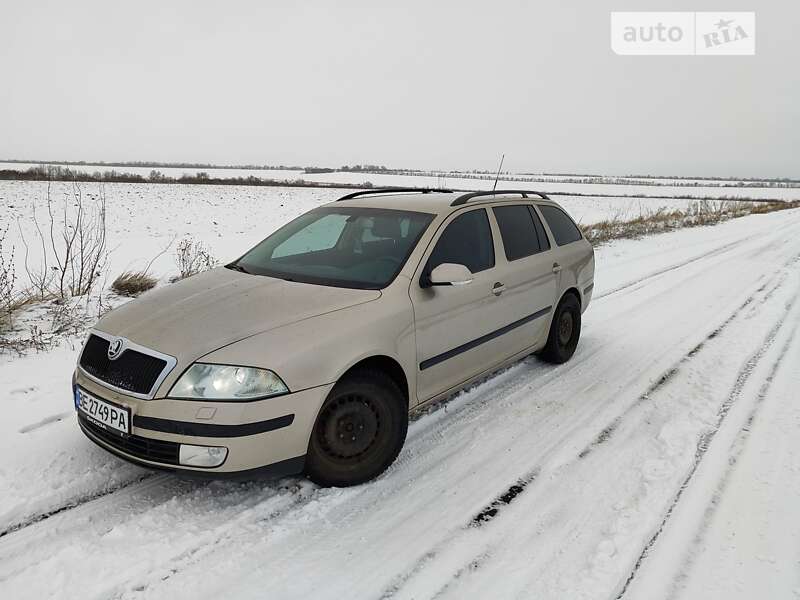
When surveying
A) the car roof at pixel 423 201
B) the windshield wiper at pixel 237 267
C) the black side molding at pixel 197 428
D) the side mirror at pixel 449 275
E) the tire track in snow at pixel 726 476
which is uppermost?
the car roof at pixel 423 201

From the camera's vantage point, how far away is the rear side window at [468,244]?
3.85 metres

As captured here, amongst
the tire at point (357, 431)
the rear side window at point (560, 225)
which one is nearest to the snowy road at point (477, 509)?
the tire at point (357, 431)

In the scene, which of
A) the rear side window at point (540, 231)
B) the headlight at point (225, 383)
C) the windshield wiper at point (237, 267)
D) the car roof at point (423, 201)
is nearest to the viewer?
the headlight at point (225, 383)

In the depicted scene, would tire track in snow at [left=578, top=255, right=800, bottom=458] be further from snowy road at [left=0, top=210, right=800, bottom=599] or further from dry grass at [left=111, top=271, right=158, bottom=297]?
dry grass at [left=111, top=271, right=158, bottom=297]

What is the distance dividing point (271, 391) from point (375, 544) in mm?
903

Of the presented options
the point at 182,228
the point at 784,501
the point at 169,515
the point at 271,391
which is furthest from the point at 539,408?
the point at 182,228

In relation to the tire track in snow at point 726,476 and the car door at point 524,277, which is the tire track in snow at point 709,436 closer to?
the tire track in snow at point 726,476

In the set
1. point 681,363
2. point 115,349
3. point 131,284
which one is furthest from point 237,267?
point 681,363

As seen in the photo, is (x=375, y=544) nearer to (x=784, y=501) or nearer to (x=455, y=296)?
(x=455, y=296)

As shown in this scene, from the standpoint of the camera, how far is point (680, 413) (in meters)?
4.19

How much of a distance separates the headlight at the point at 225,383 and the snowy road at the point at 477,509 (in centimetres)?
67

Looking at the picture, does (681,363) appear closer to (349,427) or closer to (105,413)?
(349,427)

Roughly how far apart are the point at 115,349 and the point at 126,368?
0.16 metres

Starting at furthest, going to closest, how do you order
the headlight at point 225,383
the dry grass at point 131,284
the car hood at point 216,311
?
1. the dry grass at point 131,284
2. the car hood at point 216,311
3. the headlight at point 225,383
